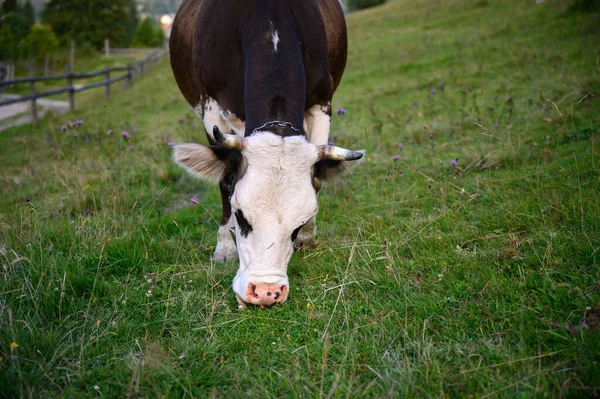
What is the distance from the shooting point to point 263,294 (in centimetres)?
288

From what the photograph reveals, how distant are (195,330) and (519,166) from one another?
11.7ft

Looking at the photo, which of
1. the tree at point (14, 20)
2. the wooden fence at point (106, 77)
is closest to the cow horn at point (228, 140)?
the tree at point (14, 20)

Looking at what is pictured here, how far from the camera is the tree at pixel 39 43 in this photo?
120 ft

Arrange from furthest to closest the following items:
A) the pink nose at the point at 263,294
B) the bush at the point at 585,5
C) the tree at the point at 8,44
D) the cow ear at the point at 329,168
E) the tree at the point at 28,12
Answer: the tree at the point at 28,12
the tree at the point at 8,44
the bush at the point at 585,5
the cow ear at the point at 329,168
the pink nose at the point at 263,294

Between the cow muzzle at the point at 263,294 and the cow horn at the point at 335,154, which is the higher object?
the cow horn at the point at 335,154

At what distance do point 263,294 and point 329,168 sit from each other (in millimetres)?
1024

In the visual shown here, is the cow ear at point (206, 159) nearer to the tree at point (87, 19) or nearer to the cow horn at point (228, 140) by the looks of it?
the cow horn at point (228, 140)

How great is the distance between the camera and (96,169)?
598 cm

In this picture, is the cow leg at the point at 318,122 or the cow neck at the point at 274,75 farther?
the cow leg at the point at 318,122

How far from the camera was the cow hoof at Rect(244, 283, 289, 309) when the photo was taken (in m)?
2.88

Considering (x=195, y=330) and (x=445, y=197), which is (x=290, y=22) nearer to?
(x=445, y=197)

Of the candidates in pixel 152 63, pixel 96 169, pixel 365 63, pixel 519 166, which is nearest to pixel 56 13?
pixel 152 63

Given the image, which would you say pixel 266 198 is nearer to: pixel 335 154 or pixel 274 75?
pixel 335 154

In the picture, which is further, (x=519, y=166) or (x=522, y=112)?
(x=522, y=112)
